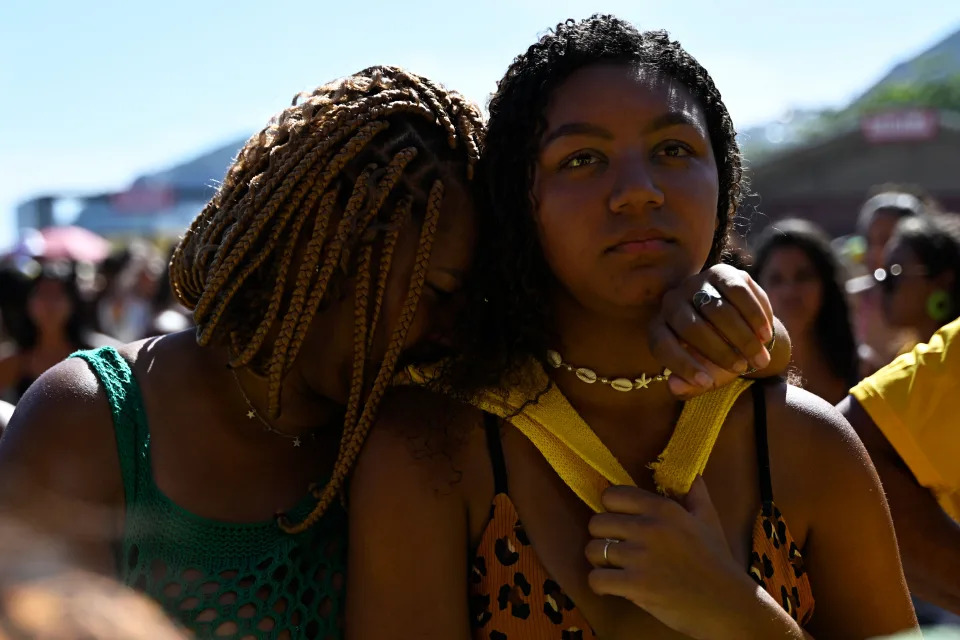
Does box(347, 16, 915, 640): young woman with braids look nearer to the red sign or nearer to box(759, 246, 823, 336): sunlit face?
box(759, 246, 823, 336): sunlit face

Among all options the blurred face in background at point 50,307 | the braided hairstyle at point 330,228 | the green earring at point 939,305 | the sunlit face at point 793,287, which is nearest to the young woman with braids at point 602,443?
the braided hairstyle at point 330,228

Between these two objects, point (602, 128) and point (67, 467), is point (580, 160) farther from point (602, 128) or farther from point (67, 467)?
point (67, 467)

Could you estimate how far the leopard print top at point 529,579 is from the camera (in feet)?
5.81

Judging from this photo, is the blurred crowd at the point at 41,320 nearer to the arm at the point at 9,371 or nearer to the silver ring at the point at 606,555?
the arm at the point at 9,371

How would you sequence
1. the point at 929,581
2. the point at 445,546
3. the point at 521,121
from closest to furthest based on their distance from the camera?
the point at 445,546 → the point at 521,121 → the point at 929,581

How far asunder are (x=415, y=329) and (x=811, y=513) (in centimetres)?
77

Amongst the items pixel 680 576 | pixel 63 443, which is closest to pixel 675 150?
pixel 680 576

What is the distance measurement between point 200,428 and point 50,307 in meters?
4.08

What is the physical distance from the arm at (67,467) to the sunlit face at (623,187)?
859 millimetres

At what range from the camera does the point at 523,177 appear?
1931mm

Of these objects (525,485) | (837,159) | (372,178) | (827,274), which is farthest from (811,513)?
(837,159)

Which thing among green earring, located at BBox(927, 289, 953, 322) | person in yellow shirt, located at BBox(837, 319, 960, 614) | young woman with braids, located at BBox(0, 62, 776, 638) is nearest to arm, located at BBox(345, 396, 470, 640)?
young woman with braids, located at BBox(0, 62, 776, 638)

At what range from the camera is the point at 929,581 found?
2.57 metres

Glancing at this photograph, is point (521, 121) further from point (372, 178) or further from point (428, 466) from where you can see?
point (428, 466)
